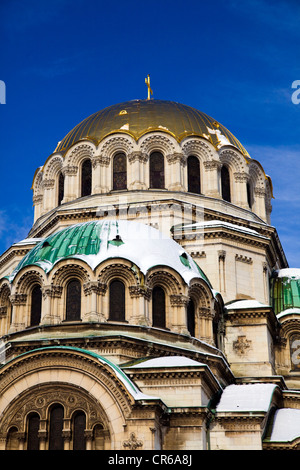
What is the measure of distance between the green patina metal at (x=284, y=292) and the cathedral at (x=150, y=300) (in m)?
0.07

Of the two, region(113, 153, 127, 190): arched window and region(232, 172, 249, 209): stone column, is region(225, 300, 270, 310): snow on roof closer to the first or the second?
region(232, 172, 249, 209): stone column

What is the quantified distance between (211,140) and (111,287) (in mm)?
11910

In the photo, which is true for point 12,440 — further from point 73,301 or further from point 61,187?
point 61,187

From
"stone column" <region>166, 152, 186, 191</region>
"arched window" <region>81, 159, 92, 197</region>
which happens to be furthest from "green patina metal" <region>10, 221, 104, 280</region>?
"arched window" <region>81, 159, 92, 197</region>

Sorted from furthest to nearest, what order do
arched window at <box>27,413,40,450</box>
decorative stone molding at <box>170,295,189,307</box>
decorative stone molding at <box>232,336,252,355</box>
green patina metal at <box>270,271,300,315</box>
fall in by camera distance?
green patina metal at <box>270,271,300,315</box>
decorative stone molding at <box>232,336,252,355</box>
decorative stone molding at <box>170,295,189,307</box>
arched window at <box>27,413,40,450</box>

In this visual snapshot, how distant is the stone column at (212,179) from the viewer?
35.7m

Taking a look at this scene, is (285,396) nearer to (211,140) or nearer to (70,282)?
(70,282)

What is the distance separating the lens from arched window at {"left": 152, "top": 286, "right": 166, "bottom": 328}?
27.5m

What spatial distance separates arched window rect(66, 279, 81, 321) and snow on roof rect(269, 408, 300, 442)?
7.32 meters

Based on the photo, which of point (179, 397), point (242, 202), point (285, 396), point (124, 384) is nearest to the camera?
point (124, 384)

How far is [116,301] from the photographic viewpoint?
27.3 metres

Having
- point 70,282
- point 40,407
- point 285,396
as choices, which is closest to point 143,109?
point 70,282
